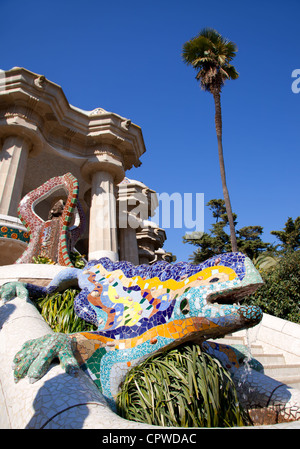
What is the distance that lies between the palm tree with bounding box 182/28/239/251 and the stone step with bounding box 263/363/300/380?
1192 cm

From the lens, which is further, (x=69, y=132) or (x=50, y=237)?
(x=69, y=132)

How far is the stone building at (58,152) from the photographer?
11.1 meters

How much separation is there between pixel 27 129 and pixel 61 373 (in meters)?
11.3

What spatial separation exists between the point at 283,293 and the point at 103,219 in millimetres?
7264

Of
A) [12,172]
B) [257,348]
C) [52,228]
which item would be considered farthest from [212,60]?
[257,348]

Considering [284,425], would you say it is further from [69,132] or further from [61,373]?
[69,132]

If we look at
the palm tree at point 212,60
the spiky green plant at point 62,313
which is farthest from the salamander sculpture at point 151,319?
the palm tree at point 212,60

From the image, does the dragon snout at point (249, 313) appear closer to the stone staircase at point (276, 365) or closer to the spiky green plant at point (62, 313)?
the spiky green plant at point (62, 313)

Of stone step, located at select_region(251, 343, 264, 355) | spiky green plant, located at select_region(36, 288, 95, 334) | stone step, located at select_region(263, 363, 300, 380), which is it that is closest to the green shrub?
stone step, located at select_region(251, 343, 264, 355)

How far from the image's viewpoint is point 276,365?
5.17 meters

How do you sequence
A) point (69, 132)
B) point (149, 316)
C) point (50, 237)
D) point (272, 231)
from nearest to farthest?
1. point (149, 316)
2. point (50, 237)
3. point (69, 132)
4. point (272, 231)

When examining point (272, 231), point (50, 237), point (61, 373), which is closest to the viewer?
point (61, 373)

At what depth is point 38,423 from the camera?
182 cm
